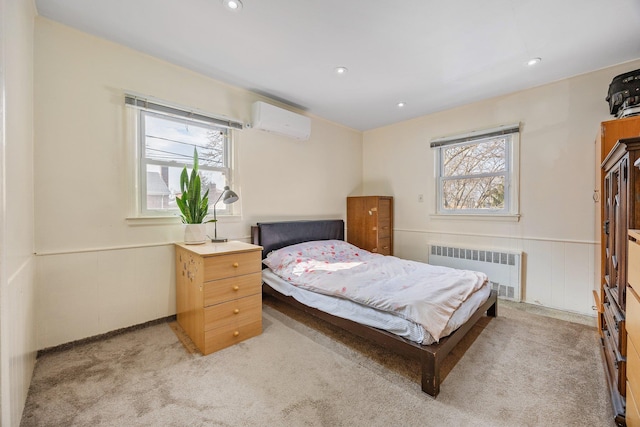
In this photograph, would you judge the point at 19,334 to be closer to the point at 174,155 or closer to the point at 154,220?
the point at 154,220

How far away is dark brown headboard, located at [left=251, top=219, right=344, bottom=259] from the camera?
3039 millimetres

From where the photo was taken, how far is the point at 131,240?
7.42 feet

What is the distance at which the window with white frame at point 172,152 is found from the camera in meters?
2.33

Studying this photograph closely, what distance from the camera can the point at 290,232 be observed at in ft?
10.9

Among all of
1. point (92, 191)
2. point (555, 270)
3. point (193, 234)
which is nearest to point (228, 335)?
point (193, 234)

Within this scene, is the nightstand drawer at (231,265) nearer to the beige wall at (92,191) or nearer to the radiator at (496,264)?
the beige wall at (92,191)

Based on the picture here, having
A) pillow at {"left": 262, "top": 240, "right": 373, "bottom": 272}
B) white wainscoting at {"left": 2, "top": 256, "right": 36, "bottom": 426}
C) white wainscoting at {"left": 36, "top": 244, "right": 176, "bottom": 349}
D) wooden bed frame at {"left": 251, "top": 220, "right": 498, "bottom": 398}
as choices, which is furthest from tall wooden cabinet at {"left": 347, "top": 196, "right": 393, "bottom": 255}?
white wainscoting at {"left": 2, "top": 256, "right": 36, "bottom": 426}

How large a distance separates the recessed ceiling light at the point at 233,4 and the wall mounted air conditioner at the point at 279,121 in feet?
4.00

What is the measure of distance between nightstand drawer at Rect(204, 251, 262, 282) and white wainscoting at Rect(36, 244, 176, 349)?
0.79 m

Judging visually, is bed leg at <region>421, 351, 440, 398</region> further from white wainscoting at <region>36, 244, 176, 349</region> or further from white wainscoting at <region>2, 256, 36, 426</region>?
white wainscoting at <region>36, 244, 176, 349</region>

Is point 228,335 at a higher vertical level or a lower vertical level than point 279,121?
lower

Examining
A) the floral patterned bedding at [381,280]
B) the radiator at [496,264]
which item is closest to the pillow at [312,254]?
the floral patterned bedding at [381,280]

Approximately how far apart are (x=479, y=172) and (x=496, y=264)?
1176 mm

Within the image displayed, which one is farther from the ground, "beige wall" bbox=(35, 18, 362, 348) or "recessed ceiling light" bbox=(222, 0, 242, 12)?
"recessed ceiling light" bbox=(222, 0, 242, 12)
